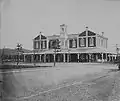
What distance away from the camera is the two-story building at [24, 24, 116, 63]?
119cm

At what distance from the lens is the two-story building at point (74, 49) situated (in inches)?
47.0

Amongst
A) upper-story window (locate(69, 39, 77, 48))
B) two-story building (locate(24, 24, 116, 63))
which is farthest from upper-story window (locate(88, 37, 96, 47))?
upper-story window (locate(69, 39, 77, 48))

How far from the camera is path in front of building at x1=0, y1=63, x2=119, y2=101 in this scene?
123 centimetres

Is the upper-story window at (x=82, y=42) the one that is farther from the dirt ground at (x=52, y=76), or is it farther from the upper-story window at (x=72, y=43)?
the dirt ground at (x=52, y=76)

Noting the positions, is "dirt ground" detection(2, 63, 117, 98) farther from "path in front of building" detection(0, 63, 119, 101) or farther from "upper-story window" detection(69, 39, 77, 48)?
"upper-story window" detection(69, 39, 77, 48)

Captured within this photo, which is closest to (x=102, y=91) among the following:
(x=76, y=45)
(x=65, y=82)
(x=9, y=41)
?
(x=65, y=82)

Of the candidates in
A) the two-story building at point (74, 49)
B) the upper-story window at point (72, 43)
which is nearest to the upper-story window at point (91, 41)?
the two-story building at point (74, 49)

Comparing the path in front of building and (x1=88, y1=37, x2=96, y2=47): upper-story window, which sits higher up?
(x1=88, y1=37, x2=96, y2=47): upper-story window

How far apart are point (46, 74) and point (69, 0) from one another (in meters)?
0.58

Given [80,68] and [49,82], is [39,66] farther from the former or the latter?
[80,68]

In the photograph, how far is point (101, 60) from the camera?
1.19 metres

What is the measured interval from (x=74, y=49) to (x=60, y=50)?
0.10 m

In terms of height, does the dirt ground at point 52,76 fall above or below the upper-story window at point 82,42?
below

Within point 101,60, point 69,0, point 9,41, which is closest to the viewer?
point 101,60
